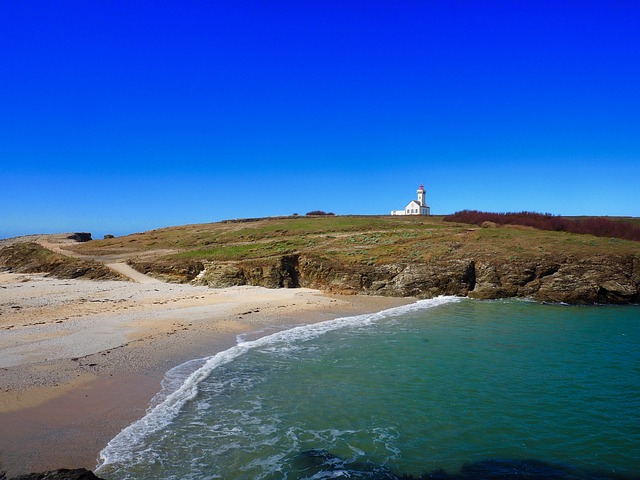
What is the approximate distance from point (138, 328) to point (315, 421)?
10.3 meters

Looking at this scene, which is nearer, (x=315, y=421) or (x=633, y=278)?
(x=315, y=421)

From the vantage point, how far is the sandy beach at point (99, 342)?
8699mm

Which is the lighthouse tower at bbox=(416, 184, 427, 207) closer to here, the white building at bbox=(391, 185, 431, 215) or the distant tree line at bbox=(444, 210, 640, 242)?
the white building at bbox=(391, 185, 431, 215)

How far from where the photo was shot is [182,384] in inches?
467

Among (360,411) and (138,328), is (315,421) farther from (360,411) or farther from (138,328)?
(138,328)

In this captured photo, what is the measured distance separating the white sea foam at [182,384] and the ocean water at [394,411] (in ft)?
0.14

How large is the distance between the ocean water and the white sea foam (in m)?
0.04

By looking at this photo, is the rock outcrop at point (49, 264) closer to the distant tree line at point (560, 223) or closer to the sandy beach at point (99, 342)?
the sandy beach at point (99, 342)

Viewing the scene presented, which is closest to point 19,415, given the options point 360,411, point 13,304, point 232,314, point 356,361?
point 360,411

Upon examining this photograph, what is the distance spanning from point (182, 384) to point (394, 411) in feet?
18.7

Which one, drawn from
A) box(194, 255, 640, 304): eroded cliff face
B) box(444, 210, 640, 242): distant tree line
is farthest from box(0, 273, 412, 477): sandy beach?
box(444, 210, 640, 242): distant tree line

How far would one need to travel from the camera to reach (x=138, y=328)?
1733 cm

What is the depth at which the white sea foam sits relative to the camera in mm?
8396

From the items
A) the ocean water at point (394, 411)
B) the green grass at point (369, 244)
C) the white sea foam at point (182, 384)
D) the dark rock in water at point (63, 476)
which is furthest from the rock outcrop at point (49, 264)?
the dark rock in water at point (63, 476)
